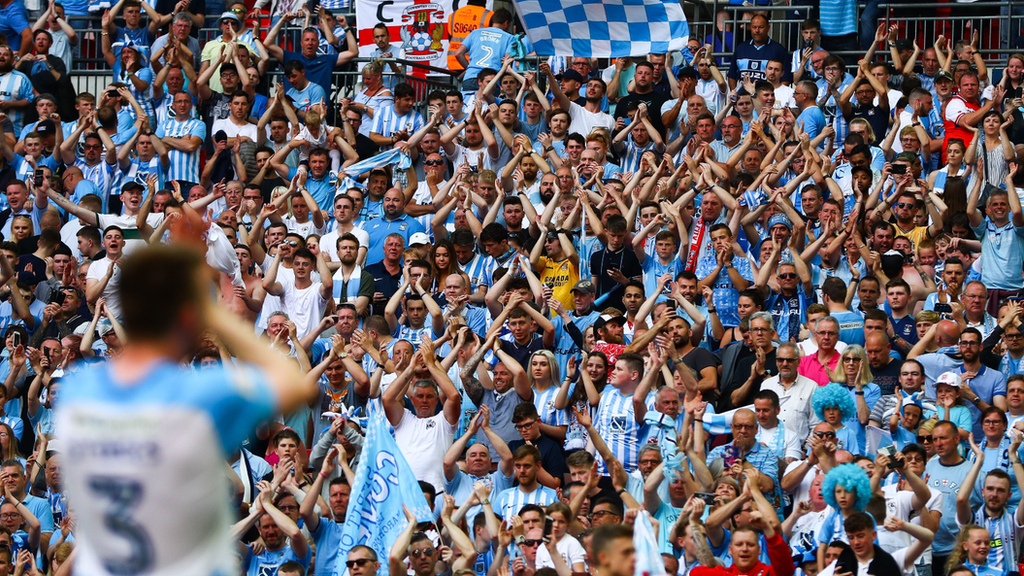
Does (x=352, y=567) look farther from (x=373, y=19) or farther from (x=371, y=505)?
(x=373, y=19)

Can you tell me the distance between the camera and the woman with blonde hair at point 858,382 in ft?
36.6

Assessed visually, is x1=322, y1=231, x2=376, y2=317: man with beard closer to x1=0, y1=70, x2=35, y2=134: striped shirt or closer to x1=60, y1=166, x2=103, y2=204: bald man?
x1=60, y1=166, x2=103, y2=204: bald man

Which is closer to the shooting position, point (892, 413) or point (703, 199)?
point (892, 413)

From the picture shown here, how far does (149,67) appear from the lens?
60.8 feet

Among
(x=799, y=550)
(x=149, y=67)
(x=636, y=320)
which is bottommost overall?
(x=799, y=550)

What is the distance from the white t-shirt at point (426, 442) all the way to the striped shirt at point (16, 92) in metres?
8.68

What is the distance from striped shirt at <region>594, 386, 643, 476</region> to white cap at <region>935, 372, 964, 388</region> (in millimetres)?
2366

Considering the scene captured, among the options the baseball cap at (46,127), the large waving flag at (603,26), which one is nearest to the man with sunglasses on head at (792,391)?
the large waving flag at (603,26)

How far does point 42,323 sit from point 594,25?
6.40 m

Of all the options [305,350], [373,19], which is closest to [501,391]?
[305,350]

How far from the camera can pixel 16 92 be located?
18.3m

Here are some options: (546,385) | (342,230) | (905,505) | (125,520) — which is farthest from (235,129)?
(125,520)

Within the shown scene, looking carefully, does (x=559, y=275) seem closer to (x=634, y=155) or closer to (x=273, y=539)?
(x=634, y=155)

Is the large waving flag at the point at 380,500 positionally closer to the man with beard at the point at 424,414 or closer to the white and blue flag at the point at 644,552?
the man with beard at the point at 424,414
